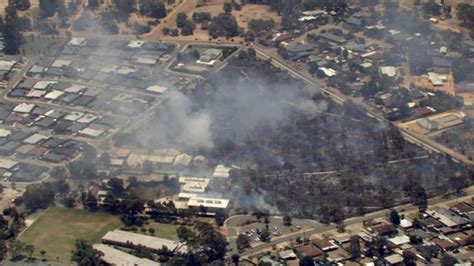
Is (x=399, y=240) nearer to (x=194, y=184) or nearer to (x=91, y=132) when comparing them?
(x=194, y=184)

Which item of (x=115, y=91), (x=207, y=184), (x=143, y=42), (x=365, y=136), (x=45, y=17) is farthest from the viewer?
(x=45, y=17)

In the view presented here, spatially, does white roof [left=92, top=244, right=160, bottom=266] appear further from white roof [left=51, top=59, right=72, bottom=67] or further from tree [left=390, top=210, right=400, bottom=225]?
white roof [left=51, top=59, right=72, bottom=67]

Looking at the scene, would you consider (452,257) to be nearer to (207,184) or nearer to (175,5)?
(207,184)

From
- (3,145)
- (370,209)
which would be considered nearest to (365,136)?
(370,209)

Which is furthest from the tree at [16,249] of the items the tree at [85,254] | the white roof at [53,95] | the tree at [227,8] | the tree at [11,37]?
the tree at [227,8]

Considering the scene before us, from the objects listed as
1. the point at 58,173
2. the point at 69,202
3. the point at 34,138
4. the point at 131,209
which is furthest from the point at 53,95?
the point at 131,209

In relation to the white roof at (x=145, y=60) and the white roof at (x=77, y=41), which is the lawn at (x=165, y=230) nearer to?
the white roof at (x=145, y=60)
